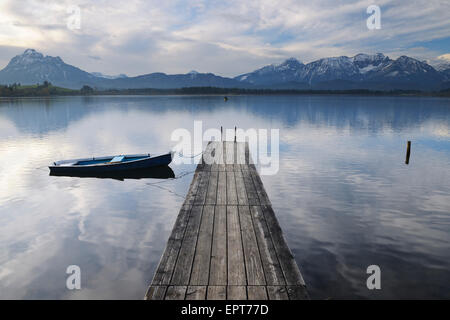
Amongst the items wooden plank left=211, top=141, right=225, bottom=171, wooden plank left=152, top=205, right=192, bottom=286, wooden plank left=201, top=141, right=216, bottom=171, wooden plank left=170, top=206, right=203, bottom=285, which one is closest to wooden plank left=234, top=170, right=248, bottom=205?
wooden plank left=211, top=141, right=225, bottom=171

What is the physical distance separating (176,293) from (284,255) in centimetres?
334

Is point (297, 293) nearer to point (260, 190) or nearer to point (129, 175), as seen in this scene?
point (260, 190)

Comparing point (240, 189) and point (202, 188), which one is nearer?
point (240, 189)

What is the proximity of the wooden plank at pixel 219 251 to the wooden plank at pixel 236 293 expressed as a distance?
0.27 meters

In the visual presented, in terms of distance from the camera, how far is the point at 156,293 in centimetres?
680

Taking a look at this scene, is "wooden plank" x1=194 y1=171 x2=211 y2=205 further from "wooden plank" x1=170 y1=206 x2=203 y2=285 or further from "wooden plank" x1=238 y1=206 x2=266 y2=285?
"wooden plank" x1=238 y1=206 x2=266 y2=285

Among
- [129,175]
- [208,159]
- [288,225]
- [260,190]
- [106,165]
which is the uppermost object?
[208,159]

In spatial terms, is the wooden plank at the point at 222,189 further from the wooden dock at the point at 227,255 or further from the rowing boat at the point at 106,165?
the rowing boat at the point at 106,165

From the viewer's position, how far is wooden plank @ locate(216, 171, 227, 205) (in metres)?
13.4

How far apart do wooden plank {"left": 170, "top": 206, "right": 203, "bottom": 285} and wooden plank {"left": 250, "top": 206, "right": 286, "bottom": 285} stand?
6.73 ft

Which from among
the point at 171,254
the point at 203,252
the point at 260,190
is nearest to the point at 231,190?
the point at 260,190
